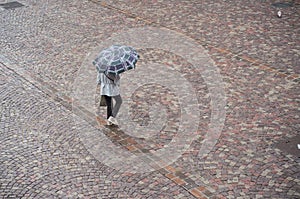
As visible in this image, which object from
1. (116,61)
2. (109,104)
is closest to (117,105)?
(109,104)

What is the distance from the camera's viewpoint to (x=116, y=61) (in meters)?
9.43

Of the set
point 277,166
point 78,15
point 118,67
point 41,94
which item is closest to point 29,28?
point 78,15

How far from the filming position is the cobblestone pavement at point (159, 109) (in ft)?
27.5

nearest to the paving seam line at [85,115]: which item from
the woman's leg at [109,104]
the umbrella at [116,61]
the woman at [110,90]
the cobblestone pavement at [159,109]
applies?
the cobblestone pavement at [159,109]

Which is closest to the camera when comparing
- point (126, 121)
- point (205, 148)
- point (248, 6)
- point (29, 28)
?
point (205, 148)

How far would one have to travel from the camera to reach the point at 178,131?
32.3 ft

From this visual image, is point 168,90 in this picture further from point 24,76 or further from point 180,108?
point 24,76

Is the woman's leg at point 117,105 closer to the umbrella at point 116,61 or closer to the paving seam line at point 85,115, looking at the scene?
the paving seam line at point 85,115

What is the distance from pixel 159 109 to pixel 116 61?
64.6 inches

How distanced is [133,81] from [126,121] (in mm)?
1890

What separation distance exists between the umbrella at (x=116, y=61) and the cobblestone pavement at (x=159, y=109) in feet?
3.94

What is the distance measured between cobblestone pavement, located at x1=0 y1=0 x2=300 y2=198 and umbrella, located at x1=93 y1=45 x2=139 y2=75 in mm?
1200

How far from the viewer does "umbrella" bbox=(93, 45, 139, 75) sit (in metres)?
9.40

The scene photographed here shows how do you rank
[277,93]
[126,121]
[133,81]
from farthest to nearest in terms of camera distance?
[133,81]
[277,93]
[126,121]
